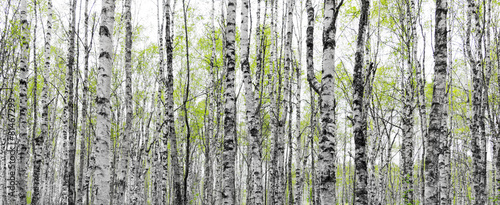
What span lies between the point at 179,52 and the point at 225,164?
1282 centimetres

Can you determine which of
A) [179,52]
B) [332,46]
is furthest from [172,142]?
[179,52]

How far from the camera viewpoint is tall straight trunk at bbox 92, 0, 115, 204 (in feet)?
15.1

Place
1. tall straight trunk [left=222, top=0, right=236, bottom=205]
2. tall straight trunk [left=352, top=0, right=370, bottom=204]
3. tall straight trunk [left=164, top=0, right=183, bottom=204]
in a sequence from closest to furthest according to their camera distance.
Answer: tall straight trunk [left=352, top=0, right=370, bottom=204] < tall straight trunk [left=164, top=0, right=183, bottom=204] < tall straight trunk [left=222, top=0, right=236, bottom=205]

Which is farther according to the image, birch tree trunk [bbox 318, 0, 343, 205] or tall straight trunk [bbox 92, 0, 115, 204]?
tall straight trunk [bbox 92, 0, 115, 204]

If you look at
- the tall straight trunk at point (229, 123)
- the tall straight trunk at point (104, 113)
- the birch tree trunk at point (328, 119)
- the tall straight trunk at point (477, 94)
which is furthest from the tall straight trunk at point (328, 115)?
the tall straight trunk at point (477, 94)

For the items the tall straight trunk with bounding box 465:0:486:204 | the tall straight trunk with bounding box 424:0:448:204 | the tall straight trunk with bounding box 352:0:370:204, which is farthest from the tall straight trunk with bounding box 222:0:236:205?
the tall straight trunk with bounding box 465:0:486:204

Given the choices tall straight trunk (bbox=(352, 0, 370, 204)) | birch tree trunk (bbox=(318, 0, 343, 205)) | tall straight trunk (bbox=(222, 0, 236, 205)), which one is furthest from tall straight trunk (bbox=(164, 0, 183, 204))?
tall straight trunk (bbox=(352, 0, 370, 204))

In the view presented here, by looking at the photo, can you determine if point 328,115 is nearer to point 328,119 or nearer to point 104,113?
point 328,119

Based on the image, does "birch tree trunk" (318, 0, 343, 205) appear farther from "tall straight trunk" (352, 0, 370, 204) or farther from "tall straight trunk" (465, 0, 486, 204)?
"tall straight trunk" (465, 0, 486, 204)

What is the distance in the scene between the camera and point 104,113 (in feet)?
15.7

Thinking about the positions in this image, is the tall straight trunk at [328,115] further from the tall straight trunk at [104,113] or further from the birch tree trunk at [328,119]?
the tall straight trunk at [104,113]

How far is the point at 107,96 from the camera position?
484 centimetres

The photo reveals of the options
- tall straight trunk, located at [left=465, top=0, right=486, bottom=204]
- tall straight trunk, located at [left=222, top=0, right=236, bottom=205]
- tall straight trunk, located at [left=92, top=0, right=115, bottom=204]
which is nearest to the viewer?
tall straight trunk, located at [left=92, top=0, right=115, bottom=204]

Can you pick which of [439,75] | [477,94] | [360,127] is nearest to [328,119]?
[360,127]
